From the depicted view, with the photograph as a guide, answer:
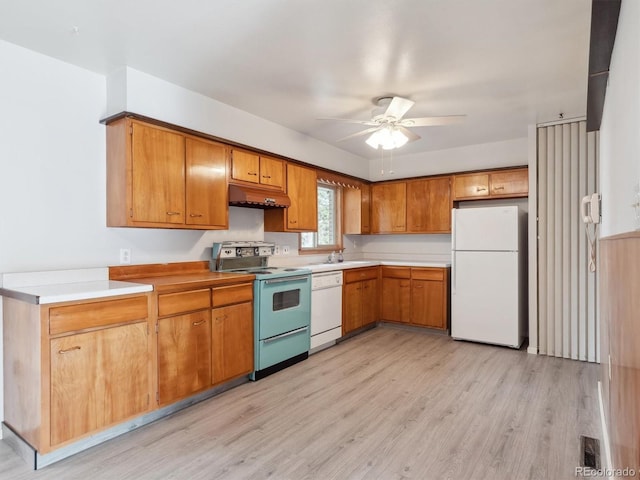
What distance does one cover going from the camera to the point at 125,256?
9.78ft

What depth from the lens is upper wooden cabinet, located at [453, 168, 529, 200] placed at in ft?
15.1

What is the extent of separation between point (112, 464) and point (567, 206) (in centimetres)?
444

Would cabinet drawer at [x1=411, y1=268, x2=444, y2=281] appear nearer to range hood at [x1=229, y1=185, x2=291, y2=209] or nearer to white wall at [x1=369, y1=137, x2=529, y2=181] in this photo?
white wall at [x1=369, y1=137, x2=529, y2=181]

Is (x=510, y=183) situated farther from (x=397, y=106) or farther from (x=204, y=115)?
(x=204, y=115)

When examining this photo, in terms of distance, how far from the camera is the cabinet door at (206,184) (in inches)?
124

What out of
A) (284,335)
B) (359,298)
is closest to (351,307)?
(359,298)

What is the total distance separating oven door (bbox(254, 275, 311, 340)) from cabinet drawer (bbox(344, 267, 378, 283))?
808 millimetres

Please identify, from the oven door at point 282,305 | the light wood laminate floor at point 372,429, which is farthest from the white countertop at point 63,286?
the oven door at point 282,305

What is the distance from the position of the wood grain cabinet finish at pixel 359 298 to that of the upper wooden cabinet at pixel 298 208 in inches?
31.3

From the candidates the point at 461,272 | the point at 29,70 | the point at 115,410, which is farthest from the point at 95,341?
the point at 461,272

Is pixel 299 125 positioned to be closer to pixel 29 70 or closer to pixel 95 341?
pixel 29 70

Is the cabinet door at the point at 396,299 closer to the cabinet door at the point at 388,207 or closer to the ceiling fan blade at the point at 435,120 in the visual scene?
the cabinet door at the point at 388,207

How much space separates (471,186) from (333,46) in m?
3.09

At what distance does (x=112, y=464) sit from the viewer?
2.12 m
